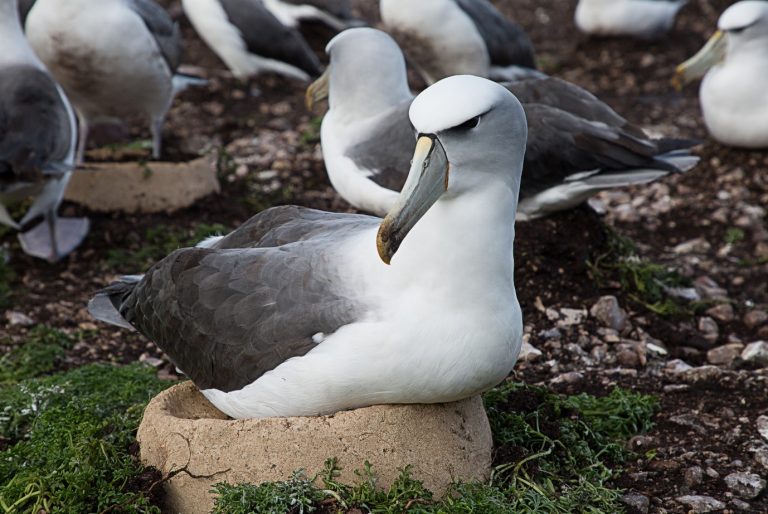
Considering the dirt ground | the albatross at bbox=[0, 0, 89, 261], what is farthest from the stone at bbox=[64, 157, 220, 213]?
the albatross at bbox=[0, 0, 89, 261]

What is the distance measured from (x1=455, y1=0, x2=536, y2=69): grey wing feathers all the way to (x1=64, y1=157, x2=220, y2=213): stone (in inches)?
125

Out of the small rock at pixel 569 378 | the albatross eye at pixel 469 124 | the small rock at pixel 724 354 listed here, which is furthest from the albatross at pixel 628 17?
the albatross eye at pixel 469 124

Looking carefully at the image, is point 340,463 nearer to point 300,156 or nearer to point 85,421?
point 85,421

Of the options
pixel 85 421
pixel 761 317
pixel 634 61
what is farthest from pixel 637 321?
pixel 634 61

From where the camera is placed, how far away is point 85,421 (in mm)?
4227

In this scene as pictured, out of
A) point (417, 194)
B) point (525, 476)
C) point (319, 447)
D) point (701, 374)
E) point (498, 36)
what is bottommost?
point (498, 36)

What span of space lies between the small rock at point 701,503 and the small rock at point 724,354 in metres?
1.44

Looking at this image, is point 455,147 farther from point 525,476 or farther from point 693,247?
point 693,247

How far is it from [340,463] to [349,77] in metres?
3.20

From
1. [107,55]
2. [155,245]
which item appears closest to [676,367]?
[155,245]

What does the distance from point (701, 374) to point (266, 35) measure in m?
6.44

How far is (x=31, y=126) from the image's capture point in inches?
254

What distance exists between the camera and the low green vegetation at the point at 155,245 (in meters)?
6.75

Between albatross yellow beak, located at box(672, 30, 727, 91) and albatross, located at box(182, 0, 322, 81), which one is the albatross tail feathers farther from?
albatross, located at box(182, 0, 322, 81)
